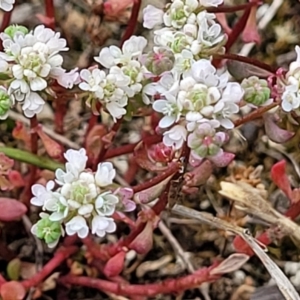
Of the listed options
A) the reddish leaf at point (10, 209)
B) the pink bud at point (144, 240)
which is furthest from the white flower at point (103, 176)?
the reddish leaf at point (10, 209)

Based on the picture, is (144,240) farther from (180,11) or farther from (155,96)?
(180,11)

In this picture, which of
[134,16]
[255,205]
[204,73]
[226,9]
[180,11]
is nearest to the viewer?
[204,73]

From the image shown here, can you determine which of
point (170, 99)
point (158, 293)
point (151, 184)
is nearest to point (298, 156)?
point (158, 293)

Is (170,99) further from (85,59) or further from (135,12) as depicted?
(85,59)

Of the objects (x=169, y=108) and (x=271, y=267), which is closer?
(x=169, y=108)

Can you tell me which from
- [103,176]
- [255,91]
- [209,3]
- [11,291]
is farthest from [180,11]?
[11,291]

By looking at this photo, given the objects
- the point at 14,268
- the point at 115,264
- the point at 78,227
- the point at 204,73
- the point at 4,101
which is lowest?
the point at 14,268

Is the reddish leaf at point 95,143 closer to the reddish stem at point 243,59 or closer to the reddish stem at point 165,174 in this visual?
the reddish stem at point 165,174

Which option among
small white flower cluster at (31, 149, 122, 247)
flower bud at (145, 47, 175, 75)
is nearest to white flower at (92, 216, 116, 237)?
small white flower cluster at (31, 149, 122, 247)

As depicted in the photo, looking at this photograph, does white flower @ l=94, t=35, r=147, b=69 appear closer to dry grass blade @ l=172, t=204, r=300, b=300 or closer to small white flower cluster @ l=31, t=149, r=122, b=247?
small white flower cluster @ l=31, t=149, r=122, b=247
